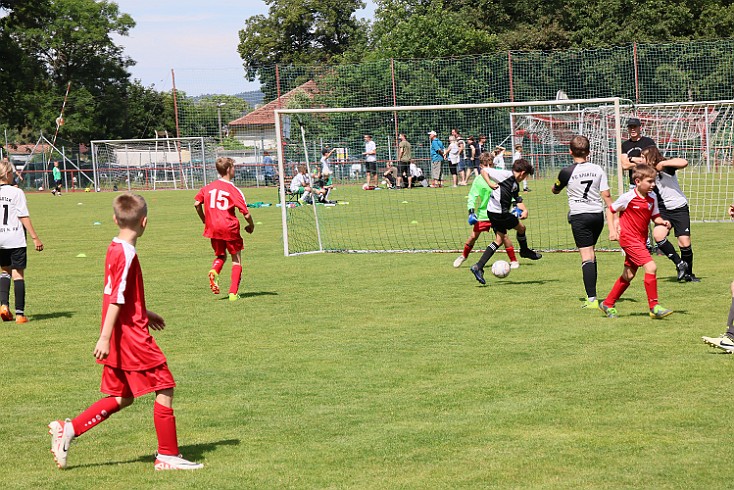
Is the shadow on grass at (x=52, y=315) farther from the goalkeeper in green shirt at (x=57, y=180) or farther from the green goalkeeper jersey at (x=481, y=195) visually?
the goalkeeper in green shirt at (x=57, y=180)

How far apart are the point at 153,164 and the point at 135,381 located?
43.7 meters

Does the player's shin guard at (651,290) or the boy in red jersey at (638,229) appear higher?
the boy in red jersey at (638,229)

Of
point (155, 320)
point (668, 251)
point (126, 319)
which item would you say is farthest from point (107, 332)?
point (668, 251)

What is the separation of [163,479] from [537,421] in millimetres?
2438

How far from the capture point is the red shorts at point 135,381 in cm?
584

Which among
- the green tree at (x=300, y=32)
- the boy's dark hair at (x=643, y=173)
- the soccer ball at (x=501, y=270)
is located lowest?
the soccer ball at (x=501, y=270)

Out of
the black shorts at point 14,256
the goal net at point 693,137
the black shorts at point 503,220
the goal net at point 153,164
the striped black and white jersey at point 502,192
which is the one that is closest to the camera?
the black shorts at point 14,256

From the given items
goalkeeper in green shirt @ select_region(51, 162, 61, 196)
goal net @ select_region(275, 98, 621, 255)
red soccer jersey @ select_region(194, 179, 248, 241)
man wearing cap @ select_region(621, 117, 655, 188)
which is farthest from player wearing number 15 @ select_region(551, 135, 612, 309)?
goalkeeper in green shirt @ select_region(51, 162, 61, 196)

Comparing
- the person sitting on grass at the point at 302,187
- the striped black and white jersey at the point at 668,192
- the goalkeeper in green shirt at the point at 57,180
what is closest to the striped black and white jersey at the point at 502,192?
the striped black and white jersey at the point at 668,192

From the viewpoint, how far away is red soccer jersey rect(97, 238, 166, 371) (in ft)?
19.1

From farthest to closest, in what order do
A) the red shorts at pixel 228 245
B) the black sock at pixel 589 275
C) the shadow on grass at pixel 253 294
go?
the shadow on grass at pixel 253 294 < the red shorts at pixel 228 245 < the black sock at pixel 589 275

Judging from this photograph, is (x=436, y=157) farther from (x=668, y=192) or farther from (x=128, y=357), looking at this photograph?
(x=128, y=357)

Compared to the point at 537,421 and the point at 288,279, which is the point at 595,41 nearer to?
the point at 288,279

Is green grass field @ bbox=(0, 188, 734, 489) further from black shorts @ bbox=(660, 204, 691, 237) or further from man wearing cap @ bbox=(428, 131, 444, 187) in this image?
man wearing cap @ bbox=(428, 131, 444, 187)
